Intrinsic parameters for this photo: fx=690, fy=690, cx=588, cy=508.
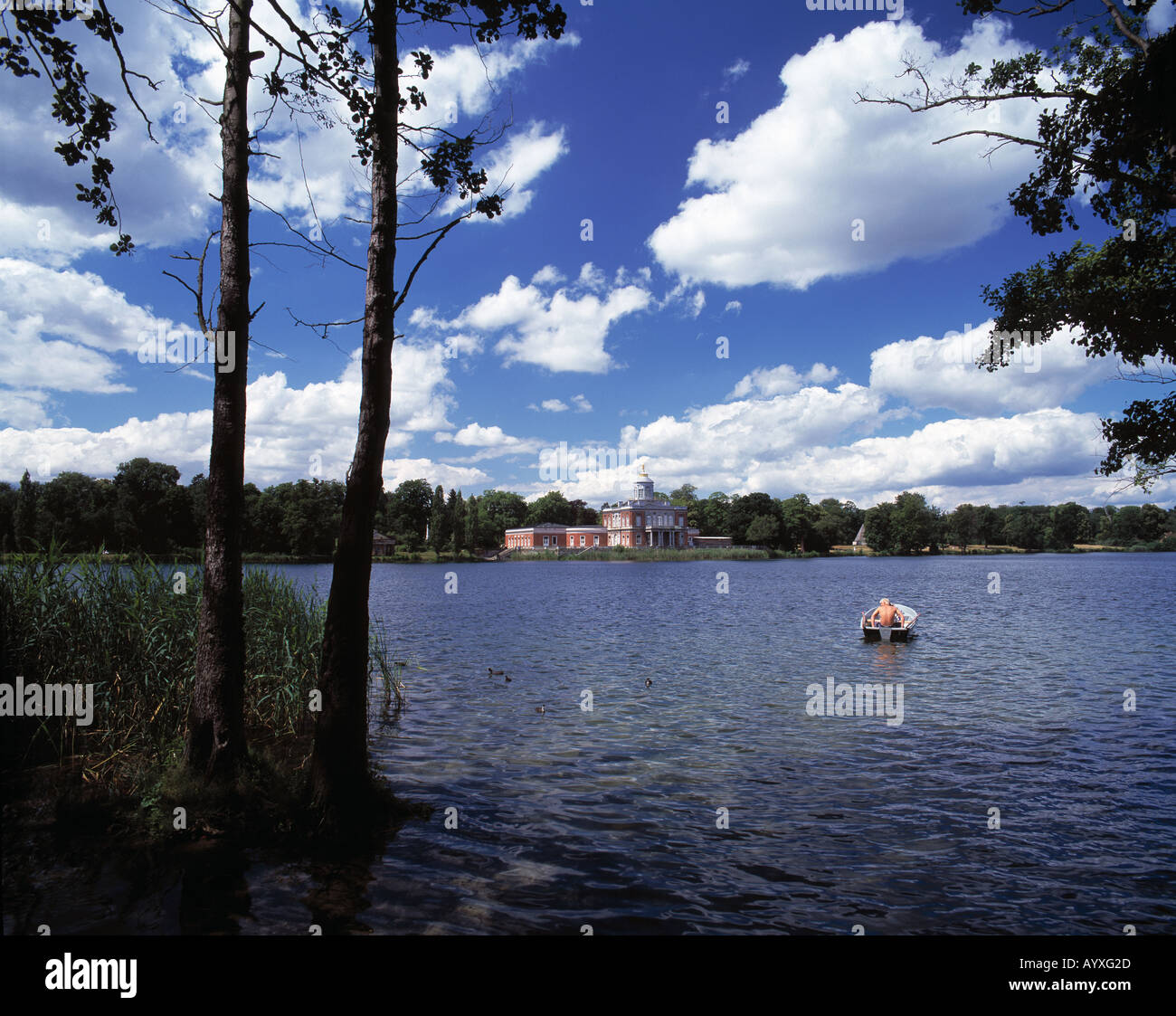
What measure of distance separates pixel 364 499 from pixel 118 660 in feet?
17.3

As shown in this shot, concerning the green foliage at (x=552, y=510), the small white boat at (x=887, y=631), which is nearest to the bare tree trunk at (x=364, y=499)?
the small white boat at (x=887, y=631)

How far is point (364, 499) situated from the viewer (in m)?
6.78

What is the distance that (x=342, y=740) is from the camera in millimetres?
6812

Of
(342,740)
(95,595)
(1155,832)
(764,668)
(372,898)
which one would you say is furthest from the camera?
(764,668)

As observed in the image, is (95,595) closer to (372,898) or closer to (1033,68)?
(372,898)

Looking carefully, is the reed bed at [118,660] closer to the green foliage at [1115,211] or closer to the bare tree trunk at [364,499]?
the bare tree trunk at [364,499]

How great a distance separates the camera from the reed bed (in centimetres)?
832

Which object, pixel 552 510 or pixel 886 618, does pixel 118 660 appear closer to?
pixel 886 618

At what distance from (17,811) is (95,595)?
3.58 m

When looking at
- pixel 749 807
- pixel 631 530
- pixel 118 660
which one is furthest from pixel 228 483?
pixel 631 530

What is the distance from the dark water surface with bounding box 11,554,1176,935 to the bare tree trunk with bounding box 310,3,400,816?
952 mm

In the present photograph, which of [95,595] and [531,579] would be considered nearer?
[95,595]

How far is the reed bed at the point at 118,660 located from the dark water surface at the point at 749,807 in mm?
2103
